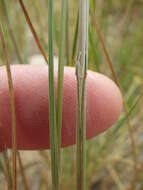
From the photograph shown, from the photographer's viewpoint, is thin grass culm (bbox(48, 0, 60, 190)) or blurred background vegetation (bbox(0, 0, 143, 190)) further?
blurred background vegetation (bbox(0, 0, 143, 190))

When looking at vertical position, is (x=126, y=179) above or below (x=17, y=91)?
below

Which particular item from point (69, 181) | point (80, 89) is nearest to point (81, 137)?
point (80, 89)

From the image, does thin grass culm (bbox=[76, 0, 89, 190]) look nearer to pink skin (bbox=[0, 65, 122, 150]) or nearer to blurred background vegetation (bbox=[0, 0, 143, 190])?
pink skin (bbox=[0, 65, 122, 150])

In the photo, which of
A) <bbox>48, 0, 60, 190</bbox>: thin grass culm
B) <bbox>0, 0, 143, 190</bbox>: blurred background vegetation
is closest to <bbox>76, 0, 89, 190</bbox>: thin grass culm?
<bbox>48, 0, 60, 190</bbox>: thin grass culm

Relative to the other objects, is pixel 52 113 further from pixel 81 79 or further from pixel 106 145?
pixel 106 145

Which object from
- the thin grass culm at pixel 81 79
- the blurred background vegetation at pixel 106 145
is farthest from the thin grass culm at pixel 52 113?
the blurred background vegetation at pixel 106 145

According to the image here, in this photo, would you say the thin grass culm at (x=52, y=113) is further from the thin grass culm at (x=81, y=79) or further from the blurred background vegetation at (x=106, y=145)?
the blurred background vegetation at (x=106, y=145)

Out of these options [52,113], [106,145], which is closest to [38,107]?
[52,113]

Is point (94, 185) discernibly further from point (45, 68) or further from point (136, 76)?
point (45, 68)
